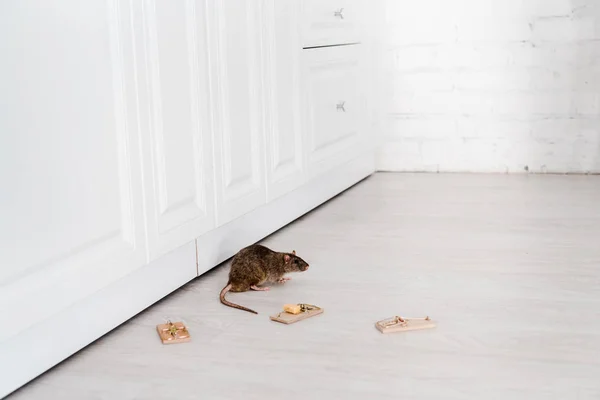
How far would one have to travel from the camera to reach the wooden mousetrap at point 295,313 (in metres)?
1.79

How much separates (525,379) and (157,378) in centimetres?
68

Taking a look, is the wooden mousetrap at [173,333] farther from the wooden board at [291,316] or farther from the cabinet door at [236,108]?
the cabinet door at [236,108]

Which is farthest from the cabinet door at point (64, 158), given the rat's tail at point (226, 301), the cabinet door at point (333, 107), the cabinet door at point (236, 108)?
the cabinet door at point (333, 107)

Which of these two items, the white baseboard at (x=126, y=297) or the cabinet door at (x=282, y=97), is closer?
the white baseboard at (x=126, y=297)

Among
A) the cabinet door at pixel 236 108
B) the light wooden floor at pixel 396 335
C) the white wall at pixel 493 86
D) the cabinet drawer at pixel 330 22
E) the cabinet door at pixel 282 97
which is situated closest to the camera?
the light wooden floor at pixel 396 335

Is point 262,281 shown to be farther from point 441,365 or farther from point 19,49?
point 19,49

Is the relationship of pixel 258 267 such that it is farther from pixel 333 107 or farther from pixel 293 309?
pixel 333 107

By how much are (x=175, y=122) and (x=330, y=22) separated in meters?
1.22

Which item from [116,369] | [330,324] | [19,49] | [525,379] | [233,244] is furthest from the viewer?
[233,244]

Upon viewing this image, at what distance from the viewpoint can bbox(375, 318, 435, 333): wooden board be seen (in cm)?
170

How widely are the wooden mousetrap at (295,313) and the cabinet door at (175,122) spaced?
1.01 ft

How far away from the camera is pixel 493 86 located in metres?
3.56

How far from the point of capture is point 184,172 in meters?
1.93

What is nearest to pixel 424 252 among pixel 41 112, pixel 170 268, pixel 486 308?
pixel 486 308
